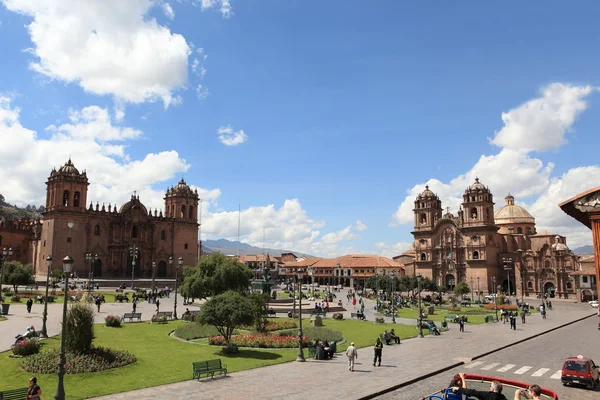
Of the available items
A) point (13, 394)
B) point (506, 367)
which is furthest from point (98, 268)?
point (506, 367)

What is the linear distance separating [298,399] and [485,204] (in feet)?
236

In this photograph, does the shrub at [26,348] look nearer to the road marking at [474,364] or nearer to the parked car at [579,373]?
the road marking at [474,364]

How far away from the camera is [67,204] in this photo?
66.9 meters

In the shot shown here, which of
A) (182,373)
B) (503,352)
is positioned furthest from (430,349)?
(182,373)

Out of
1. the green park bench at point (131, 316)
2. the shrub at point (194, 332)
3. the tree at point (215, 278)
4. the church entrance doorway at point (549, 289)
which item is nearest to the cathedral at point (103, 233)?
the tree at point (215, 278)

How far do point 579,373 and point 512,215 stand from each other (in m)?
79.7

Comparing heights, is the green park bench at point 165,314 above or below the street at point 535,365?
above

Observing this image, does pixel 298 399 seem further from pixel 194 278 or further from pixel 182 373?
pixel 194 278

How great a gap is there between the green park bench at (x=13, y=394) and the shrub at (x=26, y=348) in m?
6.21

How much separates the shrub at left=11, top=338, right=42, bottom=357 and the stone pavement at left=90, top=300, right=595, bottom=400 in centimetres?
634

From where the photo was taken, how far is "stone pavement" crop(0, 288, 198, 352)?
22.7 metres

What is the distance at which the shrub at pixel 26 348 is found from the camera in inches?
671

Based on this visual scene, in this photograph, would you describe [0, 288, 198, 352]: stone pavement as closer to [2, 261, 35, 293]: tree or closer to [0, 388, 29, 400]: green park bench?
[0, 388, 29, 400]: green park bench

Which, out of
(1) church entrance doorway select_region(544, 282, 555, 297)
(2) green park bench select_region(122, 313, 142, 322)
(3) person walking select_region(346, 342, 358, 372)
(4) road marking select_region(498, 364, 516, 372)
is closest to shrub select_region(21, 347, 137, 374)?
(3) person walking select_region(346, 342, 358, 372)
